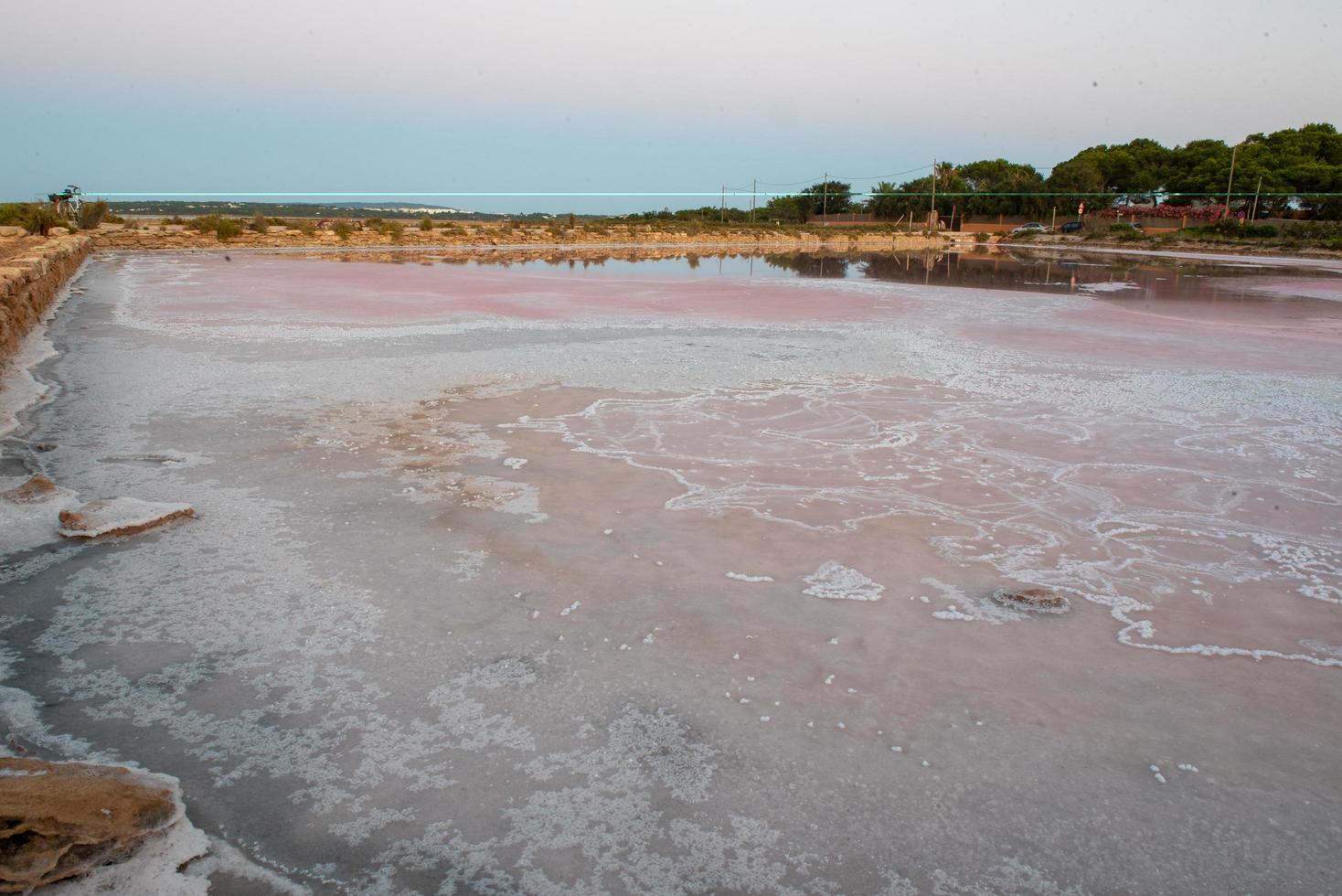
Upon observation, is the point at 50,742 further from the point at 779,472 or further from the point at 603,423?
the point at 603,423

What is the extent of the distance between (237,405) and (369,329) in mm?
4489

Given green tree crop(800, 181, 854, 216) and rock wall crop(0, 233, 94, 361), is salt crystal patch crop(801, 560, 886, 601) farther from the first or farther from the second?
green tree crop(800, 181, 854, 216)

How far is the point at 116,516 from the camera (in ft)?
15.2

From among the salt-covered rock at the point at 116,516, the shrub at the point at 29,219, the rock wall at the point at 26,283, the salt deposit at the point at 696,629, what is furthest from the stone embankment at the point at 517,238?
the salt-covered rock at the point at 116,516

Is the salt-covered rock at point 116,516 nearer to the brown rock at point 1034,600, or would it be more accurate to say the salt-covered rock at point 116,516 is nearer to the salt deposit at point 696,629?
the salt deposit at point 696,629

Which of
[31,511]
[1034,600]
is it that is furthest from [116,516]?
[1034,600]

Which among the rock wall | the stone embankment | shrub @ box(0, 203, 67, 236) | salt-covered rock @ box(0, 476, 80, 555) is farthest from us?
the stone embankment

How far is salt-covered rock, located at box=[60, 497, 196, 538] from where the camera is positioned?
14.8ft

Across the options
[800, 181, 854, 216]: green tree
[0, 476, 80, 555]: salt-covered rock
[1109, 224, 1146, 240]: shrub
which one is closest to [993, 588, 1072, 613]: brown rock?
[0, 476, 80, 555]: salt-covered rock

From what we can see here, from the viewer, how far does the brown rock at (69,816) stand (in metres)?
2.15

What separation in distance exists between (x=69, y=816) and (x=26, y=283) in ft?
36.8

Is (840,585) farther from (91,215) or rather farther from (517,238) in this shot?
(517,238)

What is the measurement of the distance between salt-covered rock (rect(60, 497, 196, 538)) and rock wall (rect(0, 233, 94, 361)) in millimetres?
5480

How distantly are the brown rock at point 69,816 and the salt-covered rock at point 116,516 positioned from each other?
2.27m
